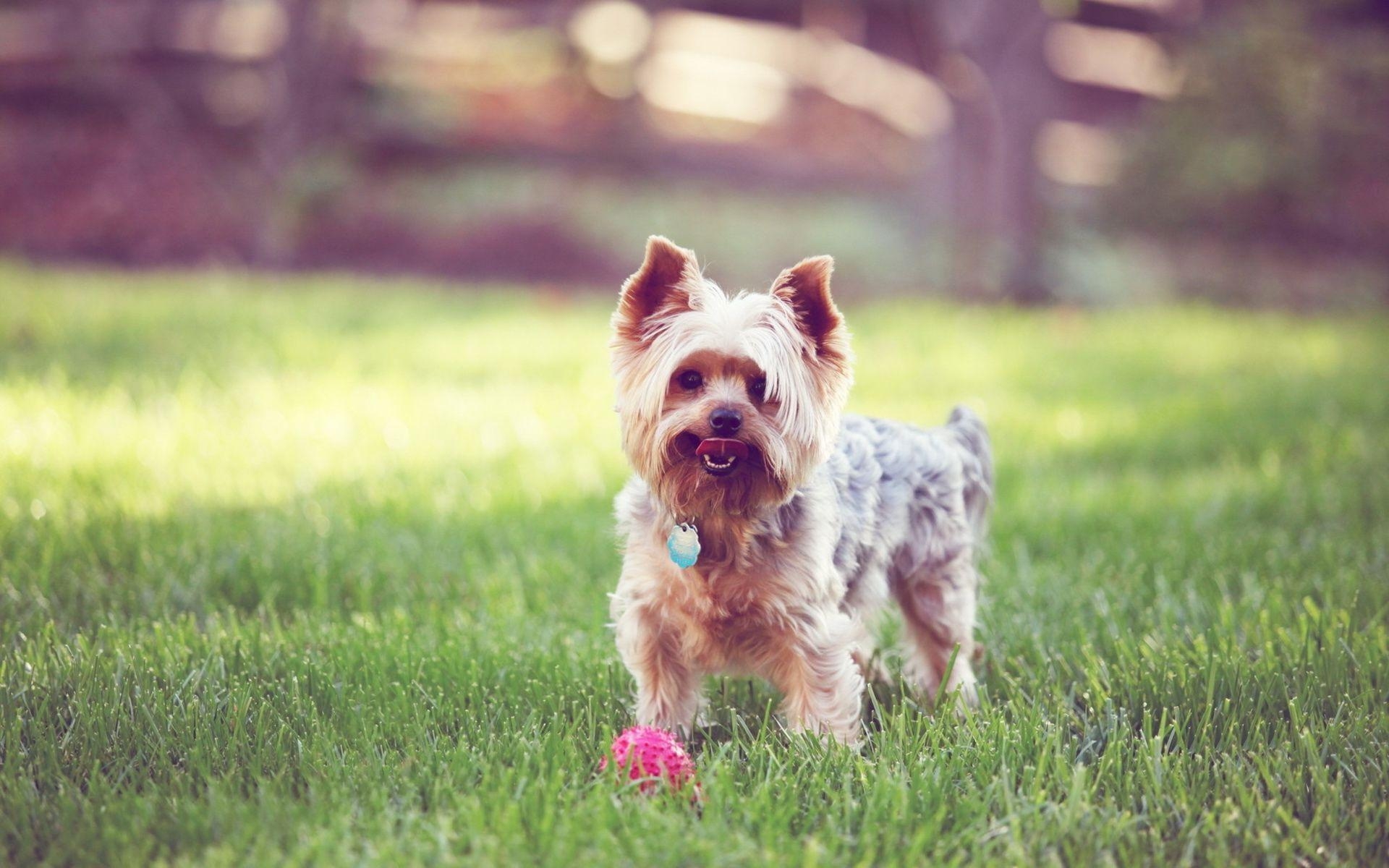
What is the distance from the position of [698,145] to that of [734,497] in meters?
11.1

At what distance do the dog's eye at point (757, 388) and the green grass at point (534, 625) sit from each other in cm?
97

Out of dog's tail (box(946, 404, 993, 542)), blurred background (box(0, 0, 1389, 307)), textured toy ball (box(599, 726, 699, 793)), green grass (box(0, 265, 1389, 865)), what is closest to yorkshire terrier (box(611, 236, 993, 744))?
green grass (box(0, 265, 1389, 865))

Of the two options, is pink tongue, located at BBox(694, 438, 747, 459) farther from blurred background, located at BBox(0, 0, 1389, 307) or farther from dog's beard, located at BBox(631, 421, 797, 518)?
blurred background, located at BBox(0, 0, 1389, 307)

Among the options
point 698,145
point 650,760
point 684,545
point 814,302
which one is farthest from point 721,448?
point 698,145

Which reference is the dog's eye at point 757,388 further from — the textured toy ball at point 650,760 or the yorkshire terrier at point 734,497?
the textured toy ball at point 650,760

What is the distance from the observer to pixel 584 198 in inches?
517

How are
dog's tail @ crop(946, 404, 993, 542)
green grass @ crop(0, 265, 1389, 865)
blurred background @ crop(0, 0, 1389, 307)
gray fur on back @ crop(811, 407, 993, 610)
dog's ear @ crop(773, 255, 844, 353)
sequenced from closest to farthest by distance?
1. green grass @ crop(0, 265, 1389, 865)
2. dog's ear @ crop(773, 255, 844, 353)
3. gray fur on back @ crop(811, 407, 993, 610)
4. dog's tail @ crop(946, 404, 993, 542)
5. blurred background @ crop(0, 0, 1389, 307)

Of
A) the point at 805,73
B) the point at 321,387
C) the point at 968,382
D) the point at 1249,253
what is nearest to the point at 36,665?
the point at 321,387

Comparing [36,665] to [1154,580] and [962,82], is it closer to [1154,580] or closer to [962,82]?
[1154,580]

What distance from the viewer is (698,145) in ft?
45.2

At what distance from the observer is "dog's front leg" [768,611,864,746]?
336 cm

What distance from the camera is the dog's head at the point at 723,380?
3.25m

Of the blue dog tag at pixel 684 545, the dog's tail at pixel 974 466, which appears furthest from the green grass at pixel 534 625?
the blue dog tag at pixel 684 545

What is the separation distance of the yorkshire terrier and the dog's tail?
772 mm
